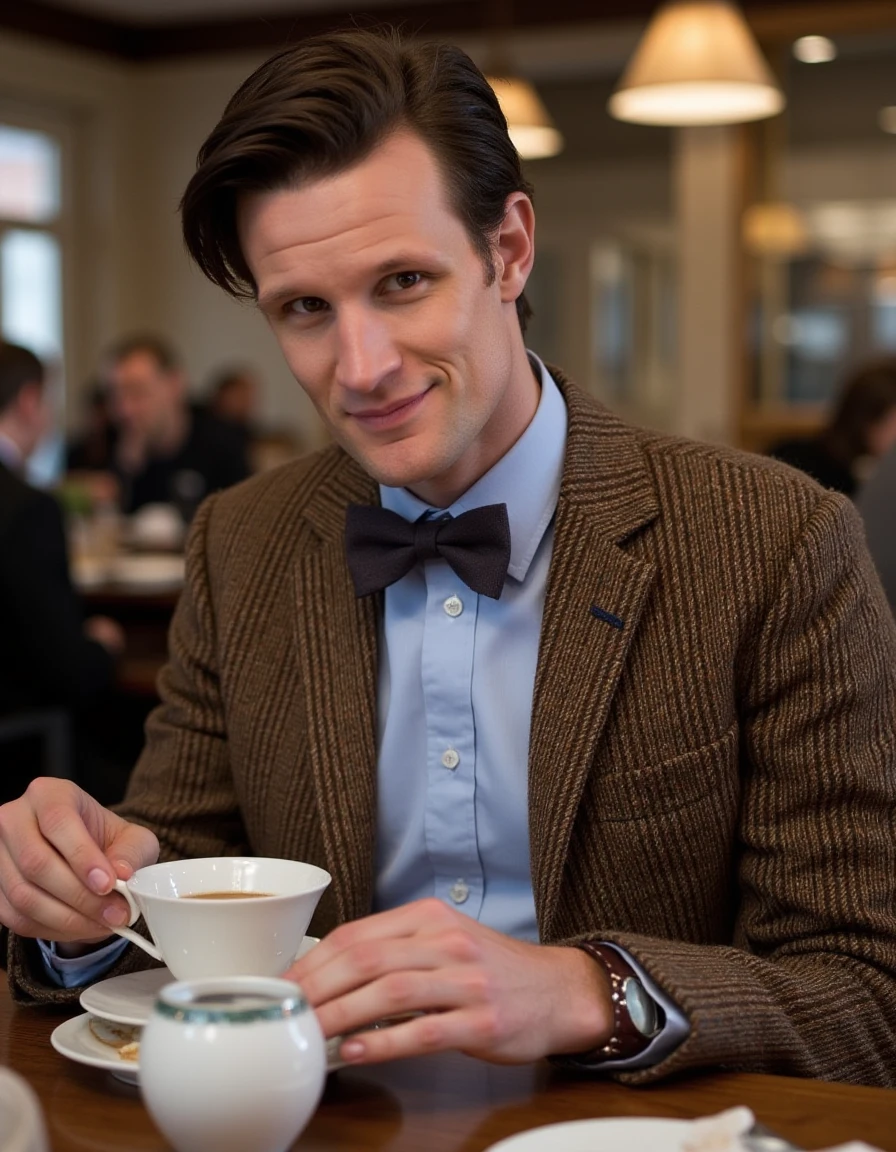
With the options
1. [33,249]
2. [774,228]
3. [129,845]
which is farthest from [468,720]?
[33,249]

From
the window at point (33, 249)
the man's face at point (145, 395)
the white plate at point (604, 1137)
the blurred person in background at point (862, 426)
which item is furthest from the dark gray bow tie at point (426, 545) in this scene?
the window at point (33, 249)

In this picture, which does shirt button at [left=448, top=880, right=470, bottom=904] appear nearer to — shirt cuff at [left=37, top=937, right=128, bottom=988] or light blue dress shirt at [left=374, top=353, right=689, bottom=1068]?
light blue dress shirt at [left=374, top=353, right=689, bottom=1068]

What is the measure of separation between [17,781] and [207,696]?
2364 millimetres

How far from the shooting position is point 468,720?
4.57 ft

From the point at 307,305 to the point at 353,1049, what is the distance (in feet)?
2.11

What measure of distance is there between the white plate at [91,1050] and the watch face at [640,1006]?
199 millimetres

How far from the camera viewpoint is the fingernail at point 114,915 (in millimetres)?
1080

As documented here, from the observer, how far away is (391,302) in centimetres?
127

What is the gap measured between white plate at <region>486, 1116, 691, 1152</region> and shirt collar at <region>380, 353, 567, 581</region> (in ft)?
2.06

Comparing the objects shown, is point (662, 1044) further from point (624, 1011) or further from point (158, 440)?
point (158, 440)

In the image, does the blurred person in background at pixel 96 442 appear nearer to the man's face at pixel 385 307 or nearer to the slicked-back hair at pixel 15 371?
the slicked-back hair at pixel 15 371

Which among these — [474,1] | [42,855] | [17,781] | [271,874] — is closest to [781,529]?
[271,874]

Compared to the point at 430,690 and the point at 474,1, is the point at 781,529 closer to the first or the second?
the point at 430,690

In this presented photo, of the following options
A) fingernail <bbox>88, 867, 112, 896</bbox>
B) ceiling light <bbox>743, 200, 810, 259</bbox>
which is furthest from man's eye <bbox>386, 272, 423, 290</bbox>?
ceiling light <bbox>743, 200, 810, 259</bbox>
